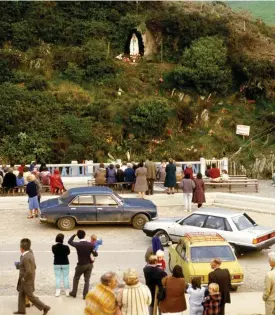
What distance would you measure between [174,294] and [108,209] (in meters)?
9.23

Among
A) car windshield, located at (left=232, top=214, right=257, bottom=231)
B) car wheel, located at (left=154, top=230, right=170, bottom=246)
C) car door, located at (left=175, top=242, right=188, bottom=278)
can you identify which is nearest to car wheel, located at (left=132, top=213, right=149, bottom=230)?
car wheel, located at (left=154, top=230, right=170, bottom=246)

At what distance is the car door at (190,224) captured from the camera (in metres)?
18.1

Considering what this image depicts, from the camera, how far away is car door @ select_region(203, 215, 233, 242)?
17.6 meters

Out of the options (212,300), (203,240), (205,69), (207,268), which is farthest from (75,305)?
(205,69)

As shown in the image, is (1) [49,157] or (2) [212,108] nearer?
(1) [49,157]

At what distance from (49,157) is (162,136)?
6.31 metres

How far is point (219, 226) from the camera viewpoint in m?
17.9

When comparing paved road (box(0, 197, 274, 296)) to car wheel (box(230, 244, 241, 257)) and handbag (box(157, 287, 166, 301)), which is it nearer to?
car wheel (box(230, 244, 241, 257))

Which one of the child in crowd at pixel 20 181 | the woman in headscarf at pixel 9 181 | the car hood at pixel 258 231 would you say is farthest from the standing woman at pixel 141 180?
the car hood at pixel 258 231

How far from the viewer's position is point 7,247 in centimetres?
1898

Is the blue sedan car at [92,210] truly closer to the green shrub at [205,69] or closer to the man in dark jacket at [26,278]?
the man in dark jacket at [26,278]

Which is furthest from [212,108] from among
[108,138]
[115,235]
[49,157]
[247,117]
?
[115,235]

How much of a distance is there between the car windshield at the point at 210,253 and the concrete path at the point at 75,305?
2.80ft

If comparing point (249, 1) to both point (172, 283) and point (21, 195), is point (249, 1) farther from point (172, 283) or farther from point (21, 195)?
point (172, 283)
